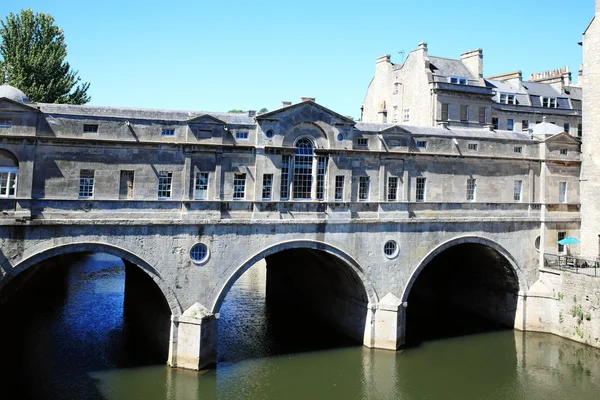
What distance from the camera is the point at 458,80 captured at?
155 ft

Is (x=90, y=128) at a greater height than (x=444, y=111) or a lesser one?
lesser

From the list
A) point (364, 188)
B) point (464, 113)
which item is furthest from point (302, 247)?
point (464, 113)

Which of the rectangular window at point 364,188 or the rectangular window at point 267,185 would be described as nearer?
the rectangular window at point 267,185

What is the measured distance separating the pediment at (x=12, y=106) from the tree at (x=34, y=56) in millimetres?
21429

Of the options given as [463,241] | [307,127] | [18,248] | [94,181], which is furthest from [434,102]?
[18,248]

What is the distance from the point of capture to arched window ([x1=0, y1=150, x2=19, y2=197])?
952 inches

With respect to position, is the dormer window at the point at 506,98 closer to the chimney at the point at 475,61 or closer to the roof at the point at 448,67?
the chimney at the point at 475,61

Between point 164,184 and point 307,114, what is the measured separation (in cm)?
835

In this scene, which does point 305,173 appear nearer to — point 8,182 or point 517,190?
point 8,182

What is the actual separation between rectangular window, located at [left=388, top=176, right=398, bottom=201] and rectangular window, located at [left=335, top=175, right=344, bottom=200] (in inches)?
122

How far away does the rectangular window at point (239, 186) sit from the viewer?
2800cm

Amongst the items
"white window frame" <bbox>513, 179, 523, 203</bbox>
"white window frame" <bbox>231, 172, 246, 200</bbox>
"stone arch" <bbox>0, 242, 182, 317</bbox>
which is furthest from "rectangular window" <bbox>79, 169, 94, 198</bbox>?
"white window frame" <bbox>513, 179, 523, 203</bbox>

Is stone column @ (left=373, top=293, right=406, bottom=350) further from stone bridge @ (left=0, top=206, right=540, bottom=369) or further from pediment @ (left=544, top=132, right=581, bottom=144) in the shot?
pediment @ (left=544, top=132, right=581, bottom=144)

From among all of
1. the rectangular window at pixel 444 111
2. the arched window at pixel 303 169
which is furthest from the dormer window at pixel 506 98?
the arched window at pixel 303 169
